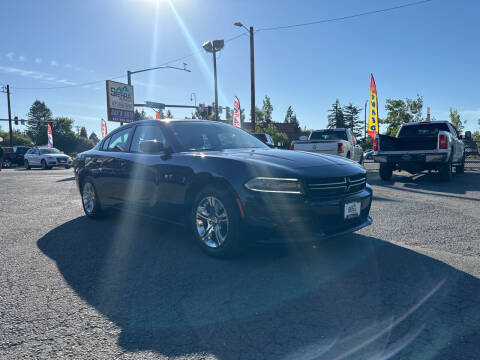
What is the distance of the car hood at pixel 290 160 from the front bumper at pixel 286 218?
0.33 m

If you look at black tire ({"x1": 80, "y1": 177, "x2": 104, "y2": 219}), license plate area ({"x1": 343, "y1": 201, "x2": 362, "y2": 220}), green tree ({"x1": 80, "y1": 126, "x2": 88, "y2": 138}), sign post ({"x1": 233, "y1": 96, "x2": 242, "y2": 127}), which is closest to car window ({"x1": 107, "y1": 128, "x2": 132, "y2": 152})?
black tire ({"x1": 80, "y1": 177, "x2": 104, "y2": 219})

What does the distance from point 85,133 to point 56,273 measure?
15934cm

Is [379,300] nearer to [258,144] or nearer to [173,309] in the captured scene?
[173,309]

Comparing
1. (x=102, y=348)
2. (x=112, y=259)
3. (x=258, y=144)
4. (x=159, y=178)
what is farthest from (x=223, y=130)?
(x=102, y=348)

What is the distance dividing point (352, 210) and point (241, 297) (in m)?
1.51

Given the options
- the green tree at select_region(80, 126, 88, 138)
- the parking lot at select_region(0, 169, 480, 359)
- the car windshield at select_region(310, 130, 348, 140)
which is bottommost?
the parking lot at select_region(0, 169, 480, 359)

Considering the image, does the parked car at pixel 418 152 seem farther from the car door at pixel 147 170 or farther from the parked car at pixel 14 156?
the parked car at pixel 14 156

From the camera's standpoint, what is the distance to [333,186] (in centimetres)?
353

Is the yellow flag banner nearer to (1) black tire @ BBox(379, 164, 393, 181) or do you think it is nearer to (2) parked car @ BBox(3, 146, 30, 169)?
(1) black tire @ BBox(379, 164, 393, 181)

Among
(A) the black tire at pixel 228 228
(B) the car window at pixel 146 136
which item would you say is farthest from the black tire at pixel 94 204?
(A) the black tire at pixel 228 228

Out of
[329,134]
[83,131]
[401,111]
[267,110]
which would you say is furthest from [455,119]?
[83,131]

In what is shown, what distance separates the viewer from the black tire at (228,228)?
3449 millimetres

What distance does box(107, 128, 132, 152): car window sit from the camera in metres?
5.21

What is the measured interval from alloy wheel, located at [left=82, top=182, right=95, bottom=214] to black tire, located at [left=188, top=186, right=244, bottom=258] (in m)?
2.62
